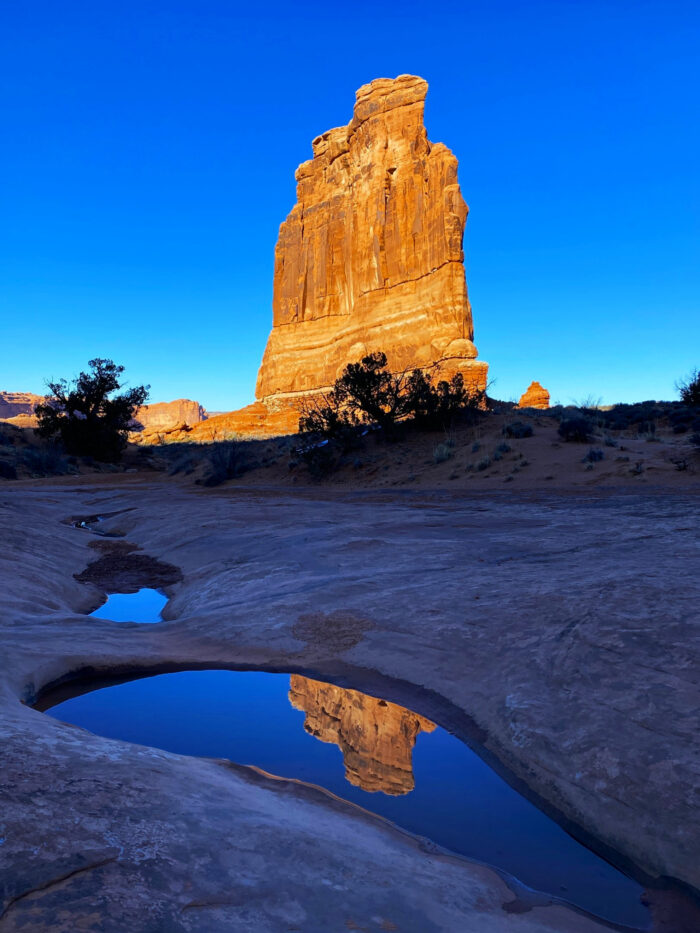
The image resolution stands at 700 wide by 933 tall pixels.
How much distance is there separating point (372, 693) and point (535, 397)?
52.4 meters

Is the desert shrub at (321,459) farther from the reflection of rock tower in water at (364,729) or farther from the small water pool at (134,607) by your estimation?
the reflection of rock tower in water at (364,729)

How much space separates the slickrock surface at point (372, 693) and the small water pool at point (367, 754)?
0.14 m

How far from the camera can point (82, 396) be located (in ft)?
117

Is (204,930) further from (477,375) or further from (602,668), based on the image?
(477,375)

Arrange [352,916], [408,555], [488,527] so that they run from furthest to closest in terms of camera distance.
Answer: [488,527] → [408,555] → [352,916]

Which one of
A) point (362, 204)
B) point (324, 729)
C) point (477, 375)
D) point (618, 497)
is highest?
point (362, 204)

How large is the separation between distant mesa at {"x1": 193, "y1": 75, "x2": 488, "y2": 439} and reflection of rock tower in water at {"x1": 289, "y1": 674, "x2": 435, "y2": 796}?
41969 millimetres

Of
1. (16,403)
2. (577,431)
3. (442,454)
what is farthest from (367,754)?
(16,403)

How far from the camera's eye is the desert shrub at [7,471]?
24609 millimetres

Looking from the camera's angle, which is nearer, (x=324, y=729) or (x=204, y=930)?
(x=204, y=930)

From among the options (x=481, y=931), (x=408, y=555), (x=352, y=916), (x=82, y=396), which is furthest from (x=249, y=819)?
(x=82, y=396)

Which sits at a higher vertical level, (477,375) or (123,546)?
(477,375)

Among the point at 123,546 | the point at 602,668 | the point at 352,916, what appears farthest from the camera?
the point at 123,546

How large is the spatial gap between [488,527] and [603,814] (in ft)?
19.4
